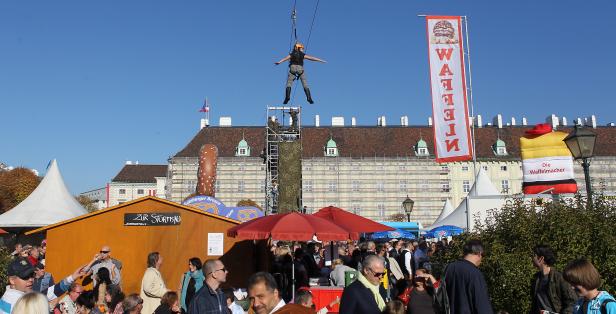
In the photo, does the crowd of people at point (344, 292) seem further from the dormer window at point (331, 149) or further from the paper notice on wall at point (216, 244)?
the dormer window at point (331, 149)

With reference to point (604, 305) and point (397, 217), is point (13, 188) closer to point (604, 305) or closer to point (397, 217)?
point (397, 217)

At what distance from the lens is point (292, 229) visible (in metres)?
10.3

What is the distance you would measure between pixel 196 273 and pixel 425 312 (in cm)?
364

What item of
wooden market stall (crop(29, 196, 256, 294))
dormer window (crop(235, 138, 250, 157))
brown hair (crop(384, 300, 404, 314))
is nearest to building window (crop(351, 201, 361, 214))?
dormer window (crop(235, 138, 250, 157))

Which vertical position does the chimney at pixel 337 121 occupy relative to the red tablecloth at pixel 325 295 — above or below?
above

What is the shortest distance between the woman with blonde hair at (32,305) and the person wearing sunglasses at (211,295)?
4.95 feet

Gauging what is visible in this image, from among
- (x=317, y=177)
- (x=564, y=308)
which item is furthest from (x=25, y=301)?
(x=317, y=177)

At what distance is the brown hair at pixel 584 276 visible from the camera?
4.12 m

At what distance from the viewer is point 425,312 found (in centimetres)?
718

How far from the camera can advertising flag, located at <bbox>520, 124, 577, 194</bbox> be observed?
2091cm

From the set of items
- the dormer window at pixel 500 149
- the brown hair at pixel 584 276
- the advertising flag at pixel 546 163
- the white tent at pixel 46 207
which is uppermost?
the dormer window at pixel 500 149

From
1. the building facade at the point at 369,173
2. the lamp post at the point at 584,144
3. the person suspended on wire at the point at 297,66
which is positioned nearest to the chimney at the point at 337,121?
the building facade at the point at 369,173

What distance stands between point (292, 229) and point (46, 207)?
15609mm

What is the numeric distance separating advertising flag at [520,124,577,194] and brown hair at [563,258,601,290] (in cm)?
1811
